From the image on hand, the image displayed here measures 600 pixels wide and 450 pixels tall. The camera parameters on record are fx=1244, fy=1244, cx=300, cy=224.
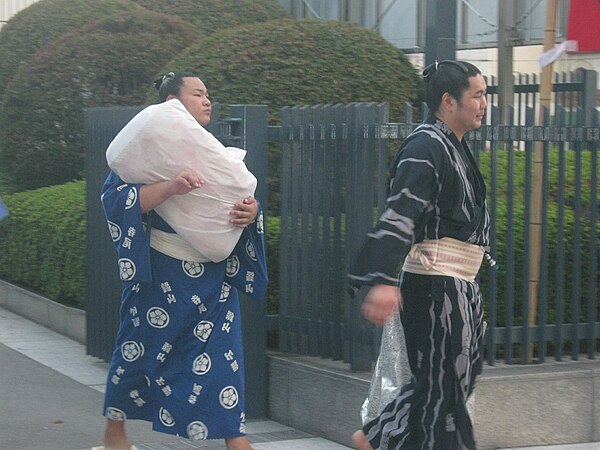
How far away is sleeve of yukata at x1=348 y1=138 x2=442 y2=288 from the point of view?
13.6ft

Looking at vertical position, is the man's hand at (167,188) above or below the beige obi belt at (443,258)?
above

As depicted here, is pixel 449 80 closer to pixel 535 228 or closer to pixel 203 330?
pixel 203 330

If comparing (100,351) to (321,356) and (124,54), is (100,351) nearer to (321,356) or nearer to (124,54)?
(321,356)

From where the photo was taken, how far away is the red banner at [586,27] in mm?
6629

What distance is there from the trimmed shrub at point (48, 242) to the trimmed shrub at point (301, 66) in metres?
1.65

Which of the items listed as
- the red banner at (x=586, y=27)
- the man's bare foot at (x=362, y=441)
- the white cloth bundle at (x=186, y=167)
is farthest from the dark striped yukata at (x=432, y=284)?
the red banner at (x=586, y=27)

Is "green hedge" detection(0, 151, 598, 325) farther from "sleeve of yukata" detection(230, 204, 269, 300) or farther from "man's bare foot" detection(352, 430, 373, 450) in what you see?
"man's bare foot" detection(352, 430, 373, 450)

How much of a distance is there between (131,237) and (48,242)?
4489 mm

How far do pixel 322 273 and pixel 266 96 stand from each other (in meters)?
1.65

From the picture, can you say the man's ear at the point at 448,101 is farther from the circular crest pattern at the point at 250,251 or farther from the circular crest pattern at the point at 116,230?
the circular crest pattern at the point at 116,230

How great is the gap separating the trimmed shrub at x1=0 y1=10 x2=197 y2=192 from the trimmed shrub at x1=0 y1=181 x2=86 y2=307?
0.60m

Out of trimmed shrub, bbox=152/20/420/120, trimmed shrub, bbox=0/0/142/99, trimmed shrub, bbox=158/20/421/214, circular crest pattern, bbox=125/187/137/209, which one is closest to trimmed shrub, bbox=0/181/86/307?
trimmed shrub, bbox=158/20/421/214

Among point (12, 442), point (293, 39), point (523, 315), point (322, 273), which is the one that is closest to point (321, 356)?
point (322, 273)

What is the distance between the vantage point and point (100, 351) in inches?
304
